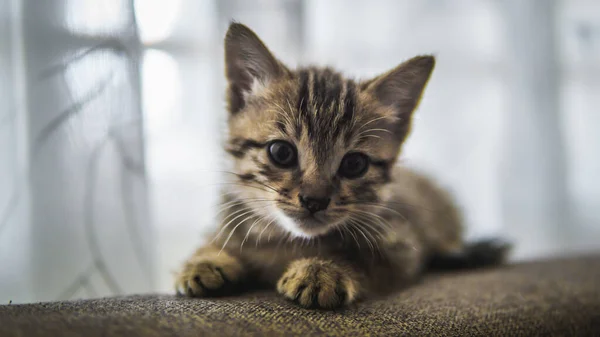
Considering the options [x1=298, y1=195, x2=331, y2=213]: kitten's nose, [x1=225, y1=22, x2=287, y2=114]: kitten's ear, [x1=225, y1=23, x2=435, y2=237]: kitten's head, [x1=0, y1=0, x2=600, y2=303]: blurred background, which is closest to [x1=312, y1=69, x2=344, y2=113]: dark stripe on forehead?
[x1=225, y1=23, x2=435, y2=237]: kitten's head

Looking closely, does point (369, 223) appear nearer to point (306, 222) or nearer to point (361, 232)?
point (361, 232)

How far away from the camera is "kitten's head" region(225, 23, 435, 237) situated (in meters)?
1.01

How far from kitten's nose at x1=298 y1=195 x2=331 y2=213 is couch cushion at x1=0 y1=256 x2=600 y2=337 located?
8.2 inches

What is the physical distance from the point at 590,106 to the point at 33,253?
9.01ft

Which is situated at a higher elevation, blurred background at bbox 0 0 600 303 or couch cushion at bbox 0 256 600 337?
blurred background at bbox 0 0 600 303

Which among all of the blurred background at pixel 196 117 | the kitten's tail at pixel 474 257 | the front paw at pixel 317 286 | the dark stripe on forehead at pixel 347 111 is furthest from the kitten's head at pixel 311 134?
the kitten's tail at pixel 474 257

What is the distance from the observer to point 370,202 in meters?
1.12

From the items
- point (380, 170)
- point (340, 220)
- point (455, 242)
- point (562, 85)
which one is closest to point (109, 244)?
point (340, 220)

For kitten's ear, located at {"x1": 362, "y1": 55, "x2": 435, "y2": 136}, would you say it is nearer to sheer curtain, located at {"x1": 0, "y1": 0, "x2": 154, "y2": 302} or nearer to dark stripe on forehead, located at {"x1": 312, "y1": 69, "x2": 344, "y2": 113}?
dark stripe on forehead, located at {"x1": 312, "y1": 69, "x2": 344, "y2": 113}

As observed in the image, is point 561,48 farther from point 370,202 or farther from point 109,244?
point 109,244

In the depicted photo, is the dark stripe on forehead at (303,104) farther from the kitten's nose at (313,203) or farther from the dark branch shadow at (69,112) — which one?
the dark branch shadow at (69,112)

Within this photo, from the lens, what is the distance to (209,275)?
3.13ft

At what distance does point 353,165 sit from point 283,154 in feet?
0.61

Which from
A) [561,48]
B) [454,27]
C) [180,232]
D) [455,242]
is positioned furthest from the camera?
[561,48]
